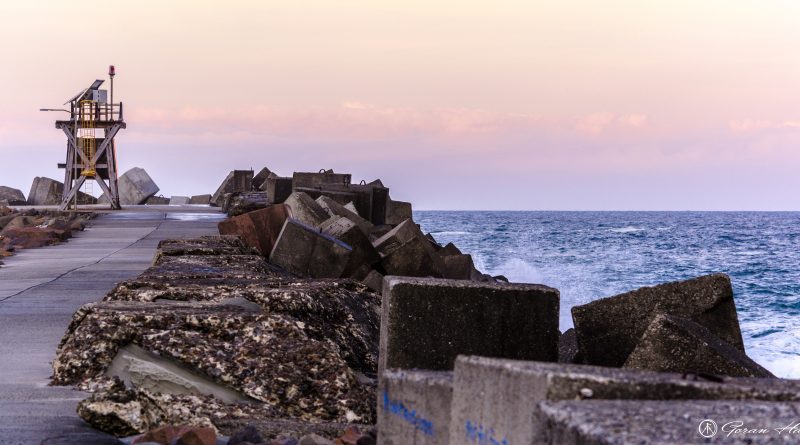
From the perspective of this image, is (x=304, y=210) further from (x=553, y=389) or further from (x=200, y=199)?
(x=200, y=199)

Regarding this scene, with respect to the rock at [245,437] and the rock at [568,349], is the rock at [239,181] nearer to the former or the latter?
the rock at [568,349]

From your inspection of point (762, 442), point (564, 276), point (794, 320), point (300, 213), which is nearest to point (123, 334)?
point (762, 442)

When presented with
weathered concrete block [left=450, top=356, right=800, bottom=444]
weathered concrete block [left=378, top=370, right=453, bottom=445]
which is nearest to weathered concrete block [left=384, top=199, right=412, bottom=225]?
weathered concrete block [left=378, top=370, right=453, bottom=445]

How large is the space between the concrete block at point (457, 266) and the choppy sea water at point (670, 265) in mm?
3679

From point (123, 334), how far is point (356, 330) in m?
1.45

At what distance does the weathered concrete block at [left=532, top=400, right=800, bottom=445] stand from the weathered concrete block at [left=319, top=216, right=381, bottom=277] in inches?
406

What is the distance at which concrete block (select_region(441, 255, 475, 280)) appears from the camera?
52.6ft

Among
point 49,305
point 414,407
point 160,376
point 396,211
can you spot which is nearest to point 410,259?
point 49,305

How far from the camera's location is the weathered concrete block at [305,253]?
1135 centimetres

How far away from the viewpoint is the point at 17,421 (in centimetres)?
431

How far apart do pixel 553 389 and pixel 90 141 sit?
3069 cm

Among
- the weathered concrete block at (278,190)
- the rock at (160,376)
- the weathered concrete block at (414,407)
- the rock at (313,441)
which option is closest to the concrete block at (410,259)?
the weathered concrete block at (278,190)

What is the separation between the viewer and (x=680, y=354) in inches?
171

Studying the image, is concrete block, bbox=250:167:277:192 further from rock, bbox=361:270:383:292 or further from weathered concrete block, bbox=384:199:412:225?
rock, bbox=361:270:383:292
